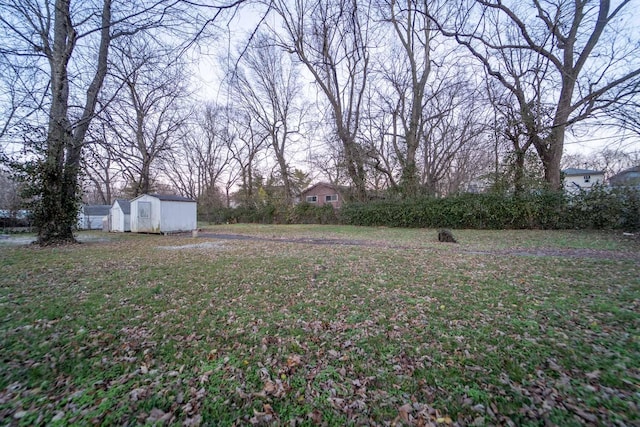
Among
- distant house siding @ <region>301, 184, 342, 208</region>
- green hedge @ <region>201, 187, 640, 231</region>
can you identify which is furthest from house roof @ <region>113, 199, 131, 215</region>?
distant house siding @ <region>301, 184, 342, 208</region>

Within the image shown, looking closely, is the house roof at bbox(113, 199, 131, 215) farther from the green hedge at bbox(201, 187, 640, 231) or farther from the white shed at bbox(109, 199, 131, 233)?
the green hedge at bbox(201, 187, 640, 231)

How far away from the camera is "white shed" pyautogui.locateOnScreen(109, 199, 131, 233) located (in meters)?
16.1

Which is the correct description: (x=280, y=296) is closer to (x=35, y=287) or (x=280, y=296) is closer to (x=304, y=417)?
(x=304, y=417)

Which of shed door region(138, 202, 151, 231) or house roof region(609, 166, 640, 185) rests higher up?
house roof region(609, 166, 640, 185)

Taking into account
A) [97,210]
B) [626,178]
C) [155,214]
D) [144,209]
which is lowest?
→ [155,214]

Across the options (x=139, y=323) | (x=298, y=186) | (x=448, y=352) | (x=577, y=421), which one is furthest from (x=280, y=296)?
(x=298, y=186)

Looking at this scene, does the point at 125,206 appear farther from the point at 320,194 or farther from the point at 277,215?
the point at 320,194

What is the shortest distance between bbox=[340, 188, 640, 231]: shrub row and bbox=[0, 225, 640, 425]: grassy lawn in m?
9.22

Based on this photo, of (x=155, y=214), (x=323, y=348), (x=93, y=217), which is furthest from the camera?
(x=93, y=217)

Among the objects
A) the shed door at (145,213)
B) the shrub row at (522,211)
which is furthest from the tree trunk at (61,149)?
the shrub row at (522,211)

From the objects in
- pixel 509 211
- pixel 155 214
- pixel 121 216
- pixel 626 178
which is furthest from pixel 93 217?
pixel 626 178

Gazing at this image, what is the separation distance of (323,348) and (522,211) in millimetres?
14753

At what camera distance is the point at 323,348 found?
263cm

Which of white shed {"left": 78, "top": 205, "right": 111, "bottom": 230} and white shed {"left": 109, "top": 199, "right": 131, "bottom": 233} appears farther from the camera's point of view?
white shed {"left": 78, "top": 205, "right": 111, "bottom": 230}
